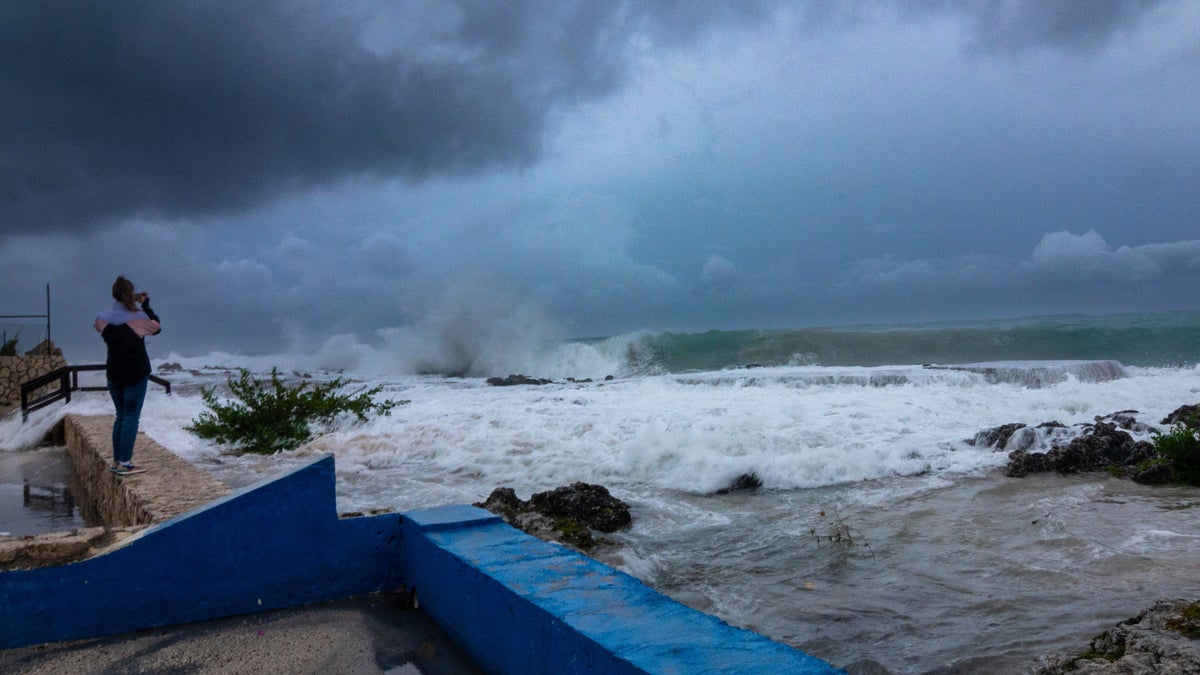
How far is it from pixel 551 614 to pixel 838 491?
5.79 m

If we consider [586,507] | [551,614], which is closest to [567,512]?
[586,507]

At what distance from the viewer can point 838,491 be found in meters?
7.20

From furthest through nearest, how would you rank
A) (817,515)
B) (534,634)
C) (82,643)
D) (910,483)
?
(910,483) < (817,515) < (82,643) < (534,634)

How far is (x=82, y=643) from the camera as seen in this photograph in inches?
107

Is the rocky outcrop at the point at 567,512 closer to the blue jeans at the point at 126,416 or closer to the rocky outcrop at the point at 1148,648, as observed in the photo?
the blue jeans at the point at 126,416

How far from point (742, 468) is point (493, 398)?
793 centimetres

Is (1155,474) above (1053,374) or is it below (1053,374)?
below

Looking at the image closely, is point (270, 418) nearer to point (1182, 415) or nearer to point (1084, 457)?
point (1084, 457)

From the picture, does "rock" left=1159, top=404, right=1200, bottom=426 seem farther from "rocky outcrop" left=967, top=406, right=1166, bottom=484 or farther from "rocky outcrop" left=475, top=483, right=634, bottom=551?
"rocky outcrop" left=475, top=483, right=634, bottom=551

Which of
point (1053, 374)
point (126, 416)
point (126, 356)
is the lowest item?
point (1053, 374)

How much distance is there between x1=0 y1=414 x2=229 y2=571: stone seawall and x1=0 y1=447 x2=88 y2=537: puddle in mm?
141

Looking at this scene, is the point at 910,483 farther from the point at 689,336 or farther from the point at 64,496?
the point at 689,336

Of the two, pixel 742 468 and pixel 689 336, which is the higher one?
pixel 689 336

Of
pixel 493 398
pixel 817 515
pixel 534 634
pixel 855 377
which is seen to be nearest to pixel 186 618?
pixel 534 634
